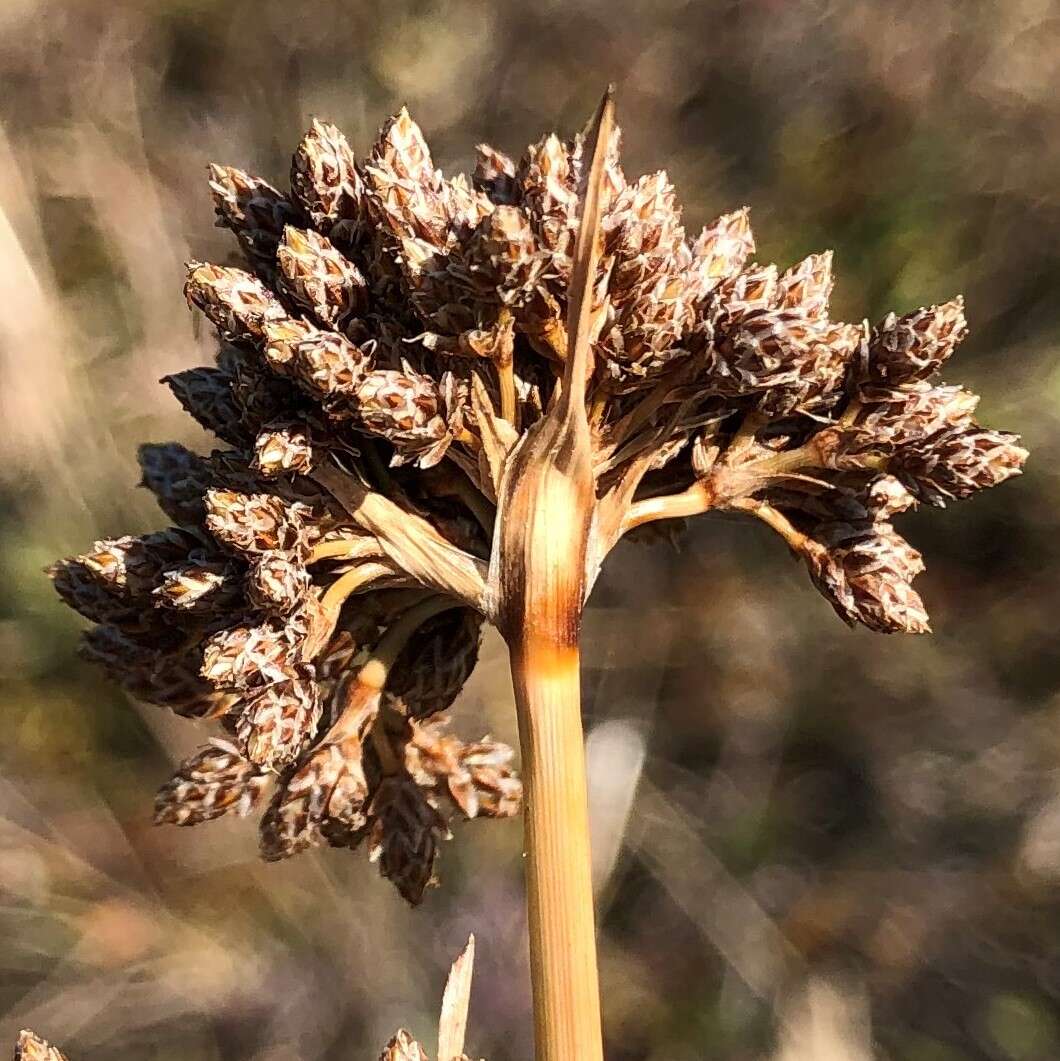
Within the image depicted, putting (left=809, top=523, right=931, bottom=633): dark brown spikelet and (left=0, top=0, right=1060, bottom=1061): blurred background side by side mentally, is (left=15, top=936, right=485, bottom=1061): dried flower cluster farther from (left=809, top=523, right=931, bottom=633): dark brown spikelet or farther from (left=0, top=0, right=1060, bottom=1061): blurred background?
(left=0, top=0, right=1060, bottom=1061): blurred background

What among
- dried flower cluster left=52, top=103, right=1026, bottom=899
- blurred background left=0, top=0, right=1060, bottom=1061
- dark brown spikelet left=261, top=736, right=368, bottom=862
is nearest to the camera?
dried flower cluster left=52, top=103, right=1026, bottom=899

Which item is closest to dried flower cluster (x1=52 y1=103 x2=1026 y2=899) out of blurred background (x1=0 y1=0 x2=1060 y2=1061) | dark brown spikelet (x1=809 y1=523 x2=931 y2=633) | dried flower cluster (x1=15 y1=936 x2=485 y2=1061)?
dark brown spikelet (x1=809 y1=523 x2=931 y2=633)

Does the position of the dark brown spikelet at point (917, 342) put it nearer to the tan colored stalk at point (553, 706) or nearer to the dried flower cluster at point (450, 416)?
the dried flower cluster at point (450, 416)

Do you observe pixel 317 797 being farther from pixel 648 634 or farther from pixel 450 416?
pixel 648 634

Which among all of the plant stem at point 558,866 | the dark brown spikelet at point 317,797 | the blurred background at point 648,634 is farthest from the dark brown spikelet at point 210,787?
the blurred background at point 648,634

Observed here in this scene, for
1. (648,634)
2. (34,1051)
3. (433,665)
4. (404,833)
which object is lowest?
(34,1051)

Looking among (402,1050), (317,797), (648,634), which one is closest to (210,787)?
(317,797)
